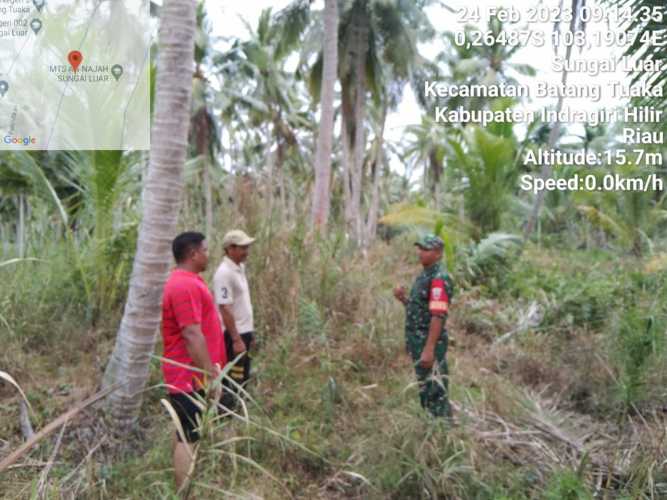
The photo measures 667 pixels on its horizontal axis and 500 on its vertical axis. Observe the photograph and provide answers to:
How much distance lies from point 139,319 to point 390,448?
6.49 ft

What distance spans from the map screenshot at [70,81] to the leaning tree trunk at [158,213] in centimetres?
145

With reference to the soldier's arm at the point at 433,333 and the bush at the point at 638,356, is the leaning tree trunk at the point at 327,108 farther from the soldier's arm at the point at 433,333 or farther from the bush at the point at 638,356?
the soldier's arm at the point at 433,333

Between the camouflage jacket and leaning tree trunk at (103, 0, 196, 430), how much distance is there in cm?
187

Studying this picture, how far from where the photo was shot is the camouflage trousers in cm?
422

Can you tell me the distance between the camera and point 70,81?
20.0 feet

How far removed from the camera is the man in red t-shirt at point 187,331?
3500 millimetres

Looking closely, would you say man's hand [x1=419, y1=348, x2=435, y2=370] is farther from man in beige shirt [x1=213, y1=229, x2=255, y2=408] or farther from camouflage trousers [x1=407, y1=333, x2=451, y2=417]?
man in beige shirt [x1=213, y1=229, x2=255, y2=408]

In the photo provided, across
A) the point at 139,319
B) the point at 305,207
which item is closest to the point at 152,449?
the point at 139,319

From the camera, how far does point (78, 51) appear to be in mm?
5824

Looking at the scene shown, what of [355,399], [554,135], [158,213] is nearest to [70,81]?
[158,213]

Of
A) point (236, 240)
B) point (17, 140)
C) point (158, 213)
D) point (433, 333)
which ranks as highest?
point (17, 140)

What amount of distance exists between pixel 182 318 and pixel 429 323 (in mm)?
1899

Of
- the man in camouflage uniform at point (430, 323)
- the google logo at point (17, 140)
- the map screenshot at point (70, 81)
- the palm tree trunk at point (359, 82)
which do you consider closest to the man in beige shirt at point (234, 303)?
the man in camouflage uniform at point (430, 323)

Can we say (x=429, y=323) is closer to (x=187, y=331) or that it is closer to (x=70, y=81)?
(x=187, y=331)
